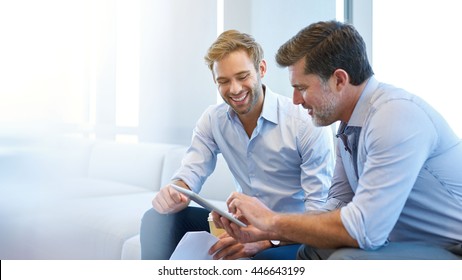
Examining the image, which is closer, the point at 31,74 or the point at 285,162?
the point at 31,74

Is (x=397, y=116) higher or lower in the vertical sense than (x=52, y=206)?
higher

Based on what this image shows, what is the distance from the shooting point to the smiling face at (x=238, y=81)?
4.31 ft

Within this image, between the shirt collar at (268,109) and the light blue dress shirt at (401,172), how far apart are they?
0.98ft

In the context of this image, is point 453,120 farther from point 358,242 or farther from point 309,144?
point 358,242

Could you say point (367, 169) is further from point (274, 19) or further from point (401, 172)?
point (274, 19)

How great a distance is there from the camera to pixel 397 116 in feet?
3.06

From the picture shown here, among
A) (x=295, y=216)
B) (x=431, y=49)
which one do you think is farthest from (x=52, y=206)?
(x=431, y=49)

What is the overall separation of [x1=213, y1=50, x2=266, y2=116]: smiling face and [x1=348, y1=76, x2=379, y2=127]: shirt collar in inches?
13.9

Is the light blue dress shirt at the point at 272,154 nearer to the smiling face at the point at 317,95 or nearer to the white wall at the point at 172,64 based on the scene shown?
the white wall at the point at 172,64

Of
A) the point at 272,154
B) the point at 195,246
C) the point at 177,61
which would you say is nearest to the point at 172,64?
the point at 177,61

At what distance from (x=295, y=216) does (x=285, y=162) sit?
0.34 metres

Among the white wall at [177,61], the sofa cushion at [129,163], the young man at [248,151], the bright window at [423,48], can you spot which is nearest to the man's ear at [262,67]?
the young man at [248,151]

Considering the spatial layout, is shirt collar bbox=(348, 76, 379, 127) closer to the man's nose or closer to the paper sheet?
the man's nose
